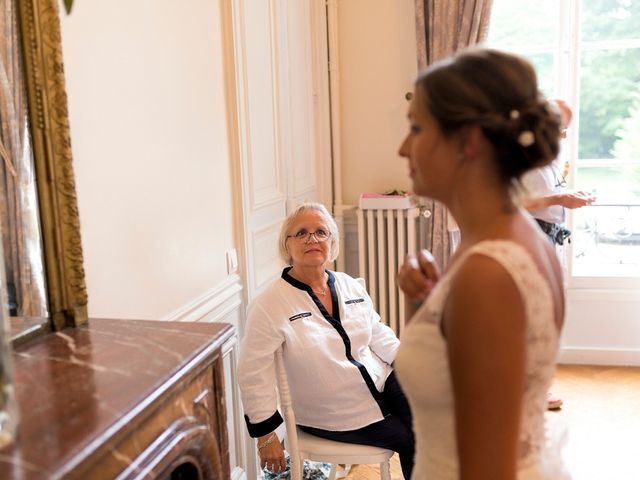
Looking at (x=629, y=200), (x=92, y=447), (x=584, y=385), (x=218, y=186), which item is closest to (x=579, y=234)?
(x=629, y=200)

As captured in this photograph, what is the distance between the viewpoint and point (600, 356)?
419 centimetres

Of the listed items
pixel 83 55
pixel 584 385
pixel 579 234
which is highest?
pixel 83 55

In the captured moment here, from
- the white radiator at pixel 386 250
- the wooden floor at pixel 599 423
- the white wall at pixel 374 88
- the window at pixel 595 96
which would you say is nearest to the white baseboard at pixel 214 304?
the wooden floor at pixel 599 423

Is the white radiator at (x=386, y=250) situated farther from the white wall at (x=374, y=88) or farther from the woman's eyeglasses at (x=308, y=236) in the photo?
the woman's eyeglasses at (x=308, y=236)

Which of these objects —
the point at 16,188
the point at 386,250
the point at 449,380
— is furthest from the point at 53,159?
the point at 386,250

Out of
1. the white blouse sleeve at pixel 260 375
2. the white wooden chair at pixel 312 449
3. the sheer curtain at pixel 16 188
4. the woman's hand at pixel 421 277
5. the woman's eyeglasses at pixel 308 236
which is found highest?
the sheer curtain at pixel 16 188

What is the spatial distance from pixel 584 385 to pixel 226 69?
8.77 feet

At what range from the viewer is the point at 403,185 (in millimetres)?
4242

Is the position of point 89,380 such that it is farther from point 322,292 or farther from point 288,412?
point 322,292

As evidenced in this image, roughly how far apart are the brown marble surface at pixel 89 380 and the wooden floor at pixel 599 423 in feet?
5.77

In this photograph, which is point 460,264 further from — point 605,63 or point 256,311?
point 605,63

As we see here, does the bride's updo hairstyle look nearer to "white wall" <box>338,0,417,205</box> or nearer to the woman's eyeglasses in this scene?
the woman's eyeglasses

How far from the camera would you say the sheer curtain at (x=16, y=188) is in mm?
1341

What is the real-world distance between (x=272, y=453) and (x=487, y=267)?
1.49m
